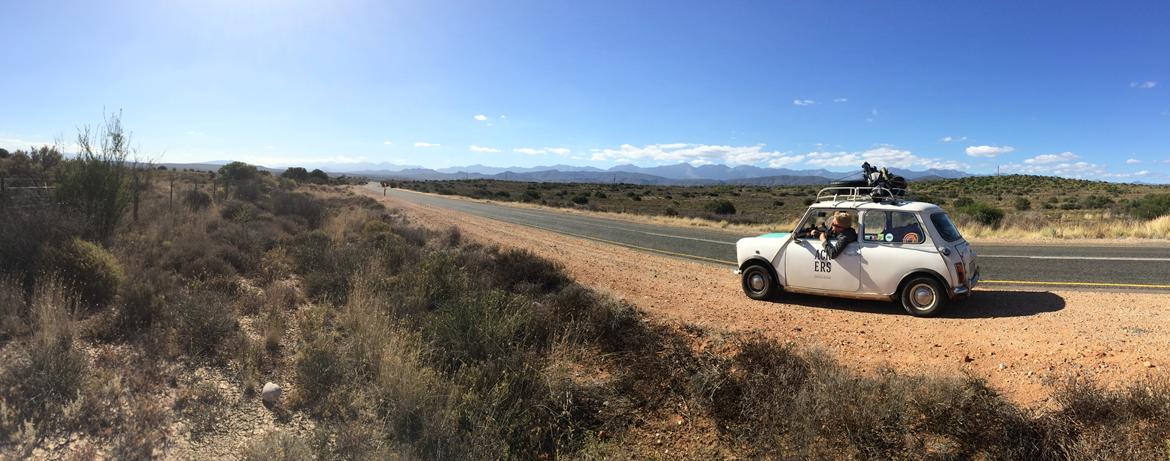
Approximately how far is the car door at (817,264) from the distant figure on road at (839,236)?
8 cm

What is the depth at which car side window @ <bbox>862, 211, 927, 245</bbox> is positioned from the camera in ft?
22.6

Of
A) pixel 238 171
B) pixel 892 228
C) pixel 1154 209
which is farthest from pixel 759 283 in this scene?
pixel 238 171

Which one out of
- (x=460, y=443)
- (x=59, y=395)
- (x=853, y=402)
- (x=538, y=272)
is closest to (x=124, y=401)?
(x=59, y=395)

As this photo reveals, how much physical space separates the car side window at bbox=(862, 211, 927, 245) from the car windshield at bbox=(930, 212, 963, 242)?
0.77 ft

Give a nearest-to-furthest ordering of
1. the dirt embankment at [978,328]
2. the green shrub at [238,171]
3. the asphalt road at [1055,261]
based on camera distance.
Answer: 1. the dirt embankment at [978,328]
2. the asphalt road at [1055,261]
3. the green shrub at [238,171]

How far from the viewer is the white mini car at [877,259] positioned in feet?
21.8

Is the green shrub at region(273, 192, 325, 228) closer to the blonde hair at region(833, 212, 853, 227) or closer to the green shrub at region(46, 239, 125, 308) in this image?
the green shrub at region(46, 239, 125, 308)

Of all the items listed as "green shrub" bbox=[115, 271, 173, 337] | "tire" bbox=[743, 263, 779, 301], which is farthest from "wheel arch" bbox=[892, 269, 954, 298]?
"green shrub" bbox=[115, 271, 173, 337]

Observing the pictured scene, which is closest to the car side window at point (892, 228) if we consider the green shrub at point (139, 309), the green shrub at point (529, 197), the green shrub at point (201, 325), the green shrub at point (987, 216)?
the green shrub at point (201, 325)

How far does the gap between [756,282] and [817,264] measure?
40.7 inches

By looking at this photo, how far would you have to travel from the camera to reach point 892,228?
23.2 ft

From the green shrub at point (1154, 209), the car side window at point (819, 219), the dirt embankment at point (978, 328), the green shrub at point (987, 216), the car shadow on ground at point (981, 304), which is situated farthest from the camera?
the green shrub at point (987, 216)

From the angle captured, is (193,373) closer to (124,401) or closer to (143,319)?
(124,401)

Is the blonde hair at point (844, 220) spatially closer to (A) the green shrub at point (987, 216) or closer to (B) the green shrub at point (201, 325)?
(B) the green shrub at point (201, 325)
